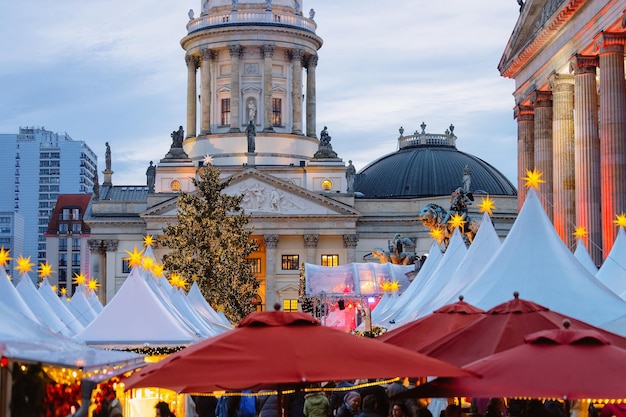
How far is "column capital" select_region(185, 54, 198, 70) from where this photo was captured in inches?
4230

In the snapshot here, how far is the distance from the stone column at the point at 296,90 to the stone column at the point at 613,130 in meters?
68.0

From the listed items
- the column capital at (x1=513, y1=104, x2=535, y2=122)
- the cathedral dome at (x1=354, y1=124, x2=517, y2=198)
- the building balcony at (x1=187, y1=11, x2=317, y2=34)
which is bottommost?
the column capital at (x1=513, y1=104, x2=535, y2=122)

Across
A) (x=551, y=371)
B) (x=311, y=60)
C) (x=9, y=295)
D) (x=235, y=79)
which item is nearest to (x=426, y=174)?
(x=311, y=60)

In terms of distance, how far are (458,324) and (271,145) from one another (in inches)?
3363

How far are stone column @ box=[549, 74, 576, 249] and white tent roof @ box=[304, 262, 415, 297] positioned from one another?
41.7 ft

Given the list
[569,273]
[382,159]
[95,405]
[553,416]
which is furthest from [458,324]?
[382,159]

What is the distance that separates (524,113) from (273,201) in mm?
47473

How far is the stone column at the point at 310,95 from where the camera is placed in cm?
10638

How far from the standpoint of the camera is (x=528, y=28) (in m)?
46.2

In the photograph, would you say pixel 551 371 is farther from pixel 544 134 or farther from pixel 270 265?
pixel 270 265

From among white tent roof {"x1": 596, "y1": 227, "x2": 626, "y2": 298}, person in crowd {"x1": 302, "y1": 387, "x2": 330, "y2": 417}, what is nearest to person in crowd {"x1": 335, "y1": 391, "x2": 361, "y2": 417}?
person in crowd {"x1": 302, "y1": 387, "x2": 330, "y2": 417}

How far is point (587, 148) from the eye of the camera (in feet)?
127

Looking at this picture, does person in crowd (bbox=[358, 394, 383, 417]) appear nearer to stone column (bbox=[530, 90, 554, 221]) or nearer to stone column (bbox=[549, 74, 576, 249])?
stone column (bbox=[549, 74, 576, 249])

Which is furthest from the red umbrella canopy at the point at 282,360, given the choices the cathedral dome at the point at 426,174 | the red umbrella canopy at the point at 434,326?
the cathedral dome at the point at 426,174
